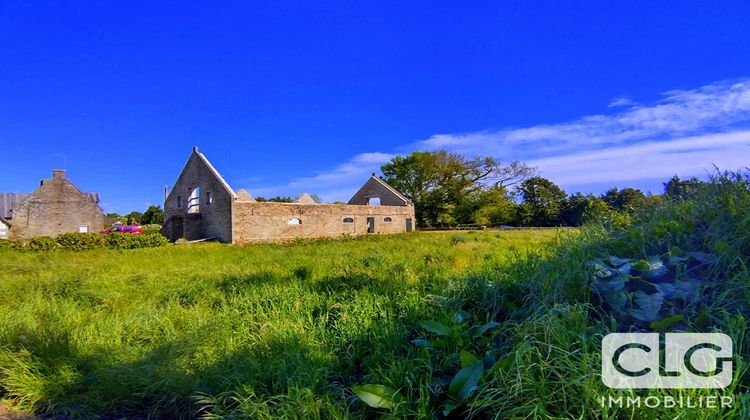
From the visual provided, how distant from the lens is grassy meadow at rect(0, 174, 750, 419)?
204cm

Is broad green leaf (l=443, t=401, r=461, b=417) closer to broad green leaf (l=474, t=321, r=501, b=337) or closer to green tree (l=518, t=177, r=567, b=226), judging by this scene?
broad green leaf (l=474, t=321, r=501, b=337)

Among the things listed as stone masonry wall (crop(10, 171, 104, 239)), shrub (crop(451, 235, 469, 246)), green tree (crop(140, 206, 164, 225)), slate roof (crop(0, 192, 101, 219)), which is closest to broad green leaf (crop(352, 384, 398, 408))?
shrub (crop(451, 235, 469, 246))

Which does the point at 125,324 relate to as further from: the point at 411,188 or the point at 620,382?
the point at 411,188

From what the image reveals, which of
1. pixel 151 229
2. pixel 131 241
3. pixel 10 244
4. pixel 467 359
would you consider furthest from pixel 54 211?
pixel 467 359

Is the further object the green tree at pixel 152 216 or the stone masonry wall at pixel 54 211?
the green tree at pixel 152 216

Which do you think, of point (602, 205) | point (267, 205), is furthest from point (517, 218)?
point (602, 205)

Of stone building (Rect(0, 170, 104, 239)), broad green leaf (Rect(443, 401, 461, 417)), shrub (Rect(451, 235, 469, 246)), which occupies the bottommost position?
broad green leaf (Rect(443, 401, 461, 417))

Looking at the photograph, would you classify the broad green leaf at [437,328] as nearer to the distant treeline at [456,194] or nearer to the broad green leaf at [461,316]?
the broad green leaf at [461,316]

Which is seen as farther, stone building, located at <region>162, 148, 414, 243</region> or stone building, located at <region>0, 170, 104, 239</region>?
stone building, located at <region>0, 170, 104, 239</region>

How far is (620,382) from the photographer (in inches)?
73.5

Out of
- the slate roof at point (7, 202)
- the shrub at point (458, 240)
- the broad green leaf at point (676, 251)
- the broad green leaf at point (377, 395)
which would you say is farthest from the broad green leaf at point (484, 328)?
the slate roof at point (7, 202)

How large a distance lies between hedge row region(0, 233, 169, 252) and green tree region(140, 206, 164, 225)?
35.8 meters

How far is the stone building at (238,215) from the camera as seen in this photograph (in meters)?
18.5

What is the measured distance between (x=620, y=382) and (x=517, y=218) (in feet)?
142
